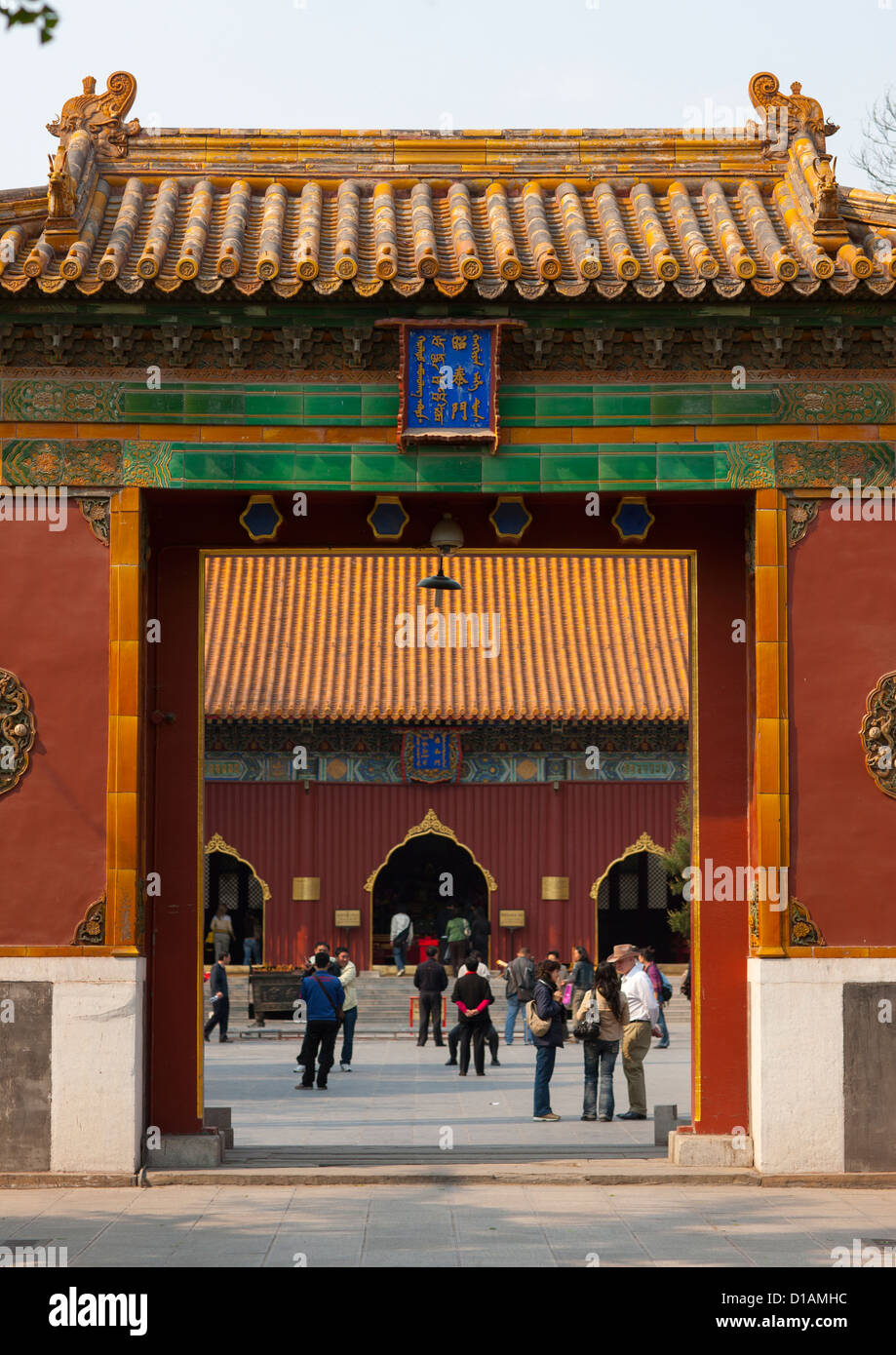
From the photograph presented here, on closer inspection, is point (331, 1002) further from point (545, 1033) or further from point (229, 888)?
point (229, 888)

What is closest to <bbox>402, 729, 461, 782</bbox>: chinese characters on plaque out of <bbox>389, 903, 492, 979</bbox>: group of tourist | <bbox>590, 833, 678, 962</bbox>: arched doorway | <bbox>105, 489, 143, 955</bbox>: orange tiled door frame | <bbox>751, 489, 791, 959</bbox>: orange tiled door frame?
<bbox>389, 903, 492, 979</bbox>: group of tourist

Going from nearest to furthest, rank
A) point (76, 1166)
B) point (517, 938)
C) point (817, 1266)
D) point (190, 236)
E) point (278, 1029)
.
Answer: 1. point (817, 1266)
2. point (76, 1166)
3. point (190, 236)
4. point (278, 1029)
5. point (517, 938)

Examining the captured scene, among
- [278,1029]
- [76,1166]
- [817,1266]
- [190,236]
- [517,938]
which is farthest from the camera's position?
[517,938]

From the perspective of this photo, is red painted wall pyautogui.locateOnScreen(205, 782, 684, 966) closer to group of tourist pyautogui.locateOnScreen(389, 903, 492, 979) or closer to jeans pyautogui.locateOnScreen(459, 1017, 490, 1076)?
group of tourist pyautogui.locateOnScreen(389, 903, 492, 979)

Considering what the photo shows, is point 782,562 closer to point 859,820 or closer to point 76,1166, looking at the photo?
point 859,820

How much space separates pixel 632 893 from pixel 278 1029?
10156mm

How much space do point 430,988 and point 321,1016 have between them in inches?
249

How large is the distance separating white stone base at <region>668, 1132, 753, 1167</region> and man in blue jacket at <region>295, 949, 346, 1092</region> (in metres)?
6.76

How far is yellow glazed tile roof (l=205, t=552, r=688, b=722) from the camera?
33.0 meters

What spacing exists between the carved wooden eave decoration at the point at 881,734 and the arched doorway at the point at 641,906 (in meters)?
23.6

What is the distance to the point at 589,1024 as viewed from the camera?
15070mm

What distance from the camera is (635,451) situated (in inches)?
445

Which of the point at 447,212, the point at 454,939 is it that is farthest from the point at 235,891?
the point at 447,212

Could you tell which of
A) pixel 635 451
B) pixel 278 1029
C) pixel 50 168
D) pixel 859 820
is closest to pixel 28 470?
pixel 50 168
